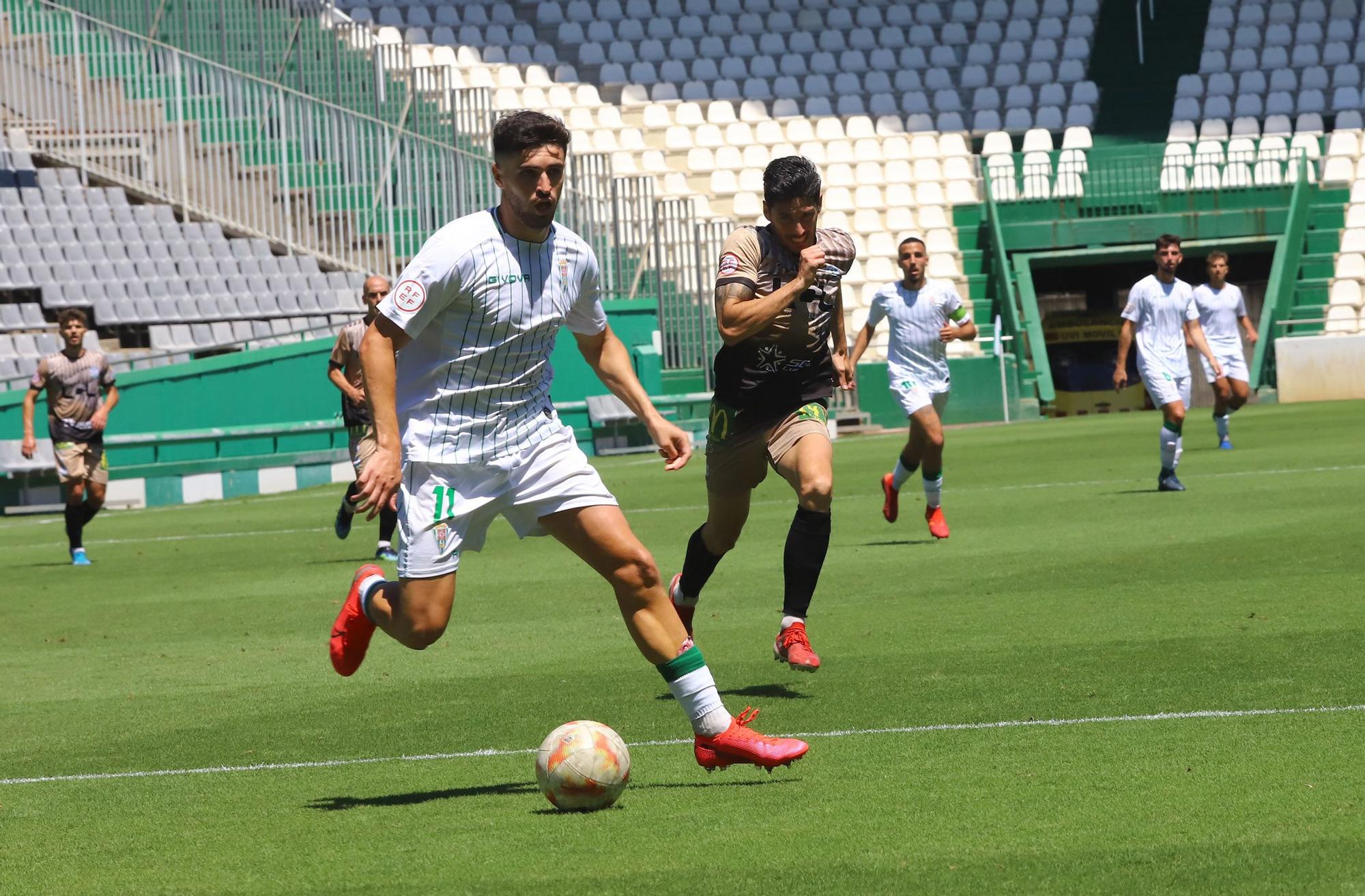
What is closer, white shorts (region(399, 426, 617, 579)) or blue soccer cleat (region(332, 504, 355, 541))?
white shorts (region(399, 426, 617, 579))

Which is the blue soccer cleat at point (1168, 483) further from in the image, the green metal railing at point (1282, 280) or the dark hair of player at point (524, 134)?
the green metal railing at point (1282, 280)

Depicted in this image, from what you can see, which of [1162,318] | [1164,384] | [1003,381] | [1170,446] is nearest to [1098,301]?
[1003,381]

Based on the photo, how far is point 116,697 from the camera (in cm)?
842

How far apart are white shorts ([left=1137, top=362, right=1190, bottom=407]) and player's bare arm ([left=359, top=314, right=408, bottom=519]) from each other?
11.6 m

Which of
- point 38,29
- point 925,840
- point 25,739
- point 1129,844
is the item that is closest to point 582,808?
point 925,840

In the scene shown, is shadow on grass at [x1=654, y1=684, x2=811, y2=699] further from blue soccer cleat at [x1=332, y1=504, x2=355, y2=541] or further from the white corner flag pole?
the white corner flag pole

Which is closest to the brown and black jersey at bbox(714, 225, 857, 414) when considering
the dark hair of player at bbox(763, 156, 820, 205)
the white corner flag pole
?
the dark hair of player at bbox(763, 156, 820, 205)

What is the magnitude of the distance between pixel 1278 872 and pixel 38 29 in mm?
29964

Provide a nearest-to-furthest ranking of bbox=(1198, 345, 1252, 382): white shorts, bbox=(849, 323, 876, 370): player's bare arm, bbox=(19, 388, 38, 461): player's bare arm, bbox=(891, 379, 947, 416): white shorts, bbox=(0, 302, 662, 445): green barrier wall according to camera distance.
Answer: bbox=(849, 323, 876, 370): player's bare arm < bbox=(891, 379, 947, 416): white shorts < bbox=(19, 388, 38, 461): player's bare arm < bbox=(1198, 345, 1252, 382): white shorts < bbox=(0, 302, 662, 445): green barrier wall

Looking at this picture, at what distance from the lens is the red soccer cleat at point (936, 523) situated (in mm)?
13344

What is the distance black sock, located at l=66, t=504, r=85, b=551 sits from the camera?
15.4 meters

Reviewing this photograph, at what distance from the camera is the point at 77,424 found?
15.4 meters

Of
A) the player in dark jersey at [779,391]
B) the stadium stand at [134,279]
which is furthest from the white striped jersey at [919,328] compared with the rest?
the stadium stand at [134,279]

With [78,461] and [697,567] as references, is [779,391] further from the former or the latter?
[78,461]
